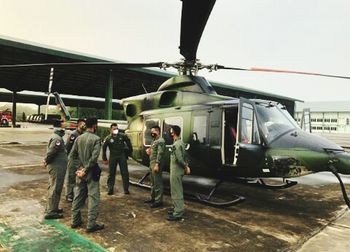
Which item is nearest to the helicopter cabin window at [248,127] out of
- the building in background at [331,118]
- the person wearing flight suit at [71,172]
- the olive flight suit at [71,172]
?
the person wearing flight suit at [71,172]

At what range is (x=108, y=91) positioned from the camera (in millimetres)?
27094

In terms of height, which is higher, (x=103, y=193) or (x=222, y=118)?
(x=222, y=118)

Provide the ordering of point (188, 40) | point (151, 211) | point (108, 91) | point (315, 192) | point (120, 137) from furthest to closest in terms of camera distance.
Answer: point (108, 91) → point (315, 192) → point (120, 137) → point (151, 211) → point (188, 40)

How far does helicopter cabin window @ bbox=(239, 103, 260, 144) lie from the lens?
6.18 m

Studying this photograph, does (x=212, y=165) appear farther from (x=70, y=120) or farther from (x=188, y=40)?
(x=70, y=120)

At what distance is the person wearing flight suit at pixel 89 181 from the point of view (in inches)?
197

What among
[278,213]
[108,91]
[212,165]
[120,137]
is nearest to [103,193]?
[120,137]

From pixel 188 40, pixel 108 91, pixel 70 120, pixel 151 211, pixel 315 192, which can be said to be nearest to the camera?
pixel 188 40

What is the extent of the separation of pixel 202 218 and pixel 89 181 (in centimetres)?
221

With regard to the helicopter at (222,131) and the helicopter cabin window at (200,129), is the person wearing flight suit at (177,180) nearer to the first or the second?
the helicopter at (222,131)

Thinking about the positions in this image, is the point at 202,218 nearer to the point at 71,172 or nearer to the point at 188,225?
the point at 188,225

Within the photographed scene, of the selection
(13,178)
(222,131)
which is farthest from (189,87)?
(13,178)

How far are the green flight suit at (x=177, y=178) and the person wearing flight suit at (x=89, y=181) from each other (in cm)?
139

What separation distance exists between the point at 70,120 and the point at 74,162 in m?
5.44
